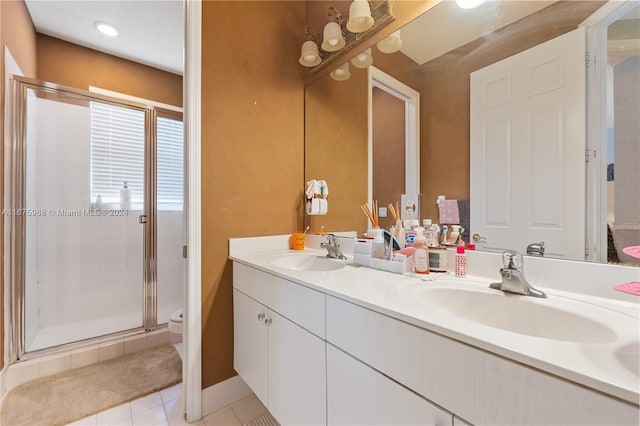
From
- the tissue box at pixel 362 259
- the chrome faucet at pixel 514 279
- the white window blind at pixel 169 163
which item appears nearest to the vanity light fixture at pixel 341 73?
the tissue box at pixel 362 259

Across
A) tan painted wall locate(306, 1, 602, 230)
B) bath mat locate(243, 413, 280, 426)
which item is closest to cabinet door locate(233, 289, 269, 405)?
bath mat locate(243, 413, 280, 426)

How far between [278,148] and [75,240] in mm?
1944

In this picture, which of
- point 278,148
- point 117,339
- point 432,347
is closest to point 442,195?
point 432,347

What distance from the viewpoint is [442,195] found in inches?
43.5

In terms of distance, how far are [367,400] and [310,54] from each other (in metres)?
1.71

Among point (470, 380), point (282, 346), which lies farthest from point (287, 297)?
point (470, 380)

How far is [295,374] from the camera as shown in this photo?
0.95m

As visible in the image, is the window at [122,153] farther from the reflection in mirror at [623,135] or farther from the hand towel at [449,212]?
the reflection in mirror at [623,135]

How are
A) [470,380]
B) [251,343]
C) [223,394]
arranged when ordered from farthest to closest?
1. [223,394]
2. [251,343]
3. [470,380]

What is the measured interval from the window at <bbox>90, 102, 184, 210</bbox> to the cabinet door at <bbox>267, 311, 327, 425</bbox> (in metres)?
1.98

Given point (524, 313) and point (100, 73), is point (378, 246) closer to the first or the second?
point (524, 313)

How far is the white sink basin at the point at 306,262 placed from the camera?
134 cm

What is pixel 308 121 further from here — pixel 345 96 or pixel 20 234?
pixel 20 234

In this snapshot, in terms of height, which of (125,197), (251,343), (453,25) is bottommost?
(251,343)
